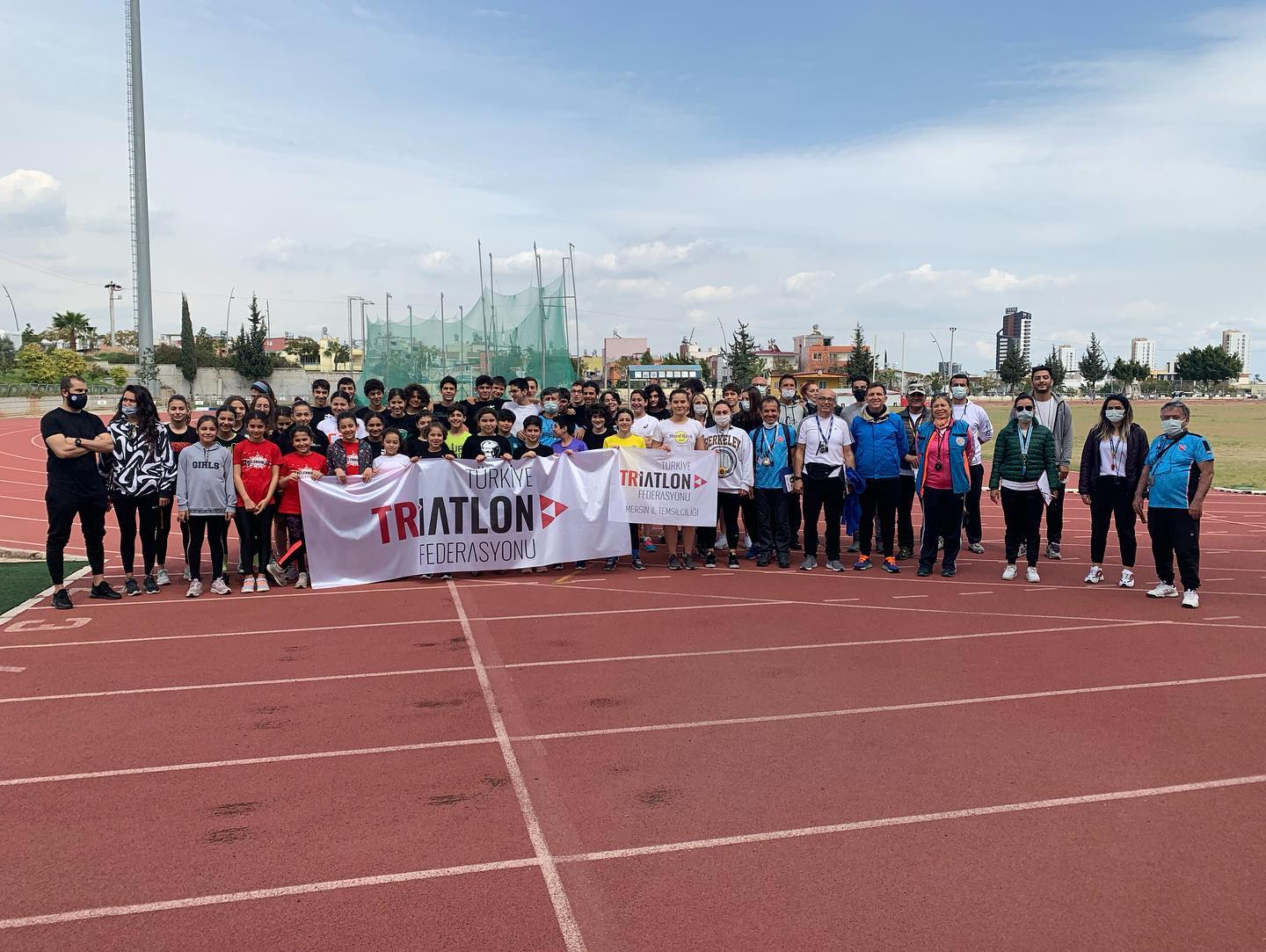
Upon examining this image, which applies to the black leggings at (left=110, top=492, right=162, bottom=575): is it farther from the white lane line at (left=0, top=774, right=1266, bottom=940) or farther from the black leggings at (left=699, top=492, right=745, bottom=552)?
the white lane line at (left=0, top=774, right=1266, bottom=940)

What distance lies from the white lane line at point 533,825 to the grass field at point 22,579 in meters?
4.67

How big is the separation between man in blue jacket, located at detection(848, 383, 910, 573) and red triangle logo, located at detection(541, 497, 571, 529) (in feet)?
10.3

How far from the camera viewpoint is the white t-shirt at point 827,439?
9.50 metres

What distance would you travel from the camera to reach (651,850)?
3.72 meters

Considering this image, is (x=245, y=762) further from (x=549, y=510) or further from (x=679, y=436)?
(x=679, y=436)

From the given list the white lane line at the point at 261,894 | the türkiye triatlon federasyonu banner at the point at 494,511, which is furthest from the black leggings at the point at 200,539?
the white lane line at the point at 261,894

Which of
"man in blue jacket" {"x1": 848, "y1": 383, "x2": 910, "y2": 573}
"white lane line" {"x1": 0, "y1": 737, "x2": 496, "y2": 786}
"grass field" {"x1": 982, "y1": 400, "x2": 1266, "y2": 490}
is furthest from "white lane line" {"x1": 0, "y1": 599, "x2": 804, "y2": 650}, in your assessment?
"grass field" {"x1": 982, "y1": 400, "x2": 1266, "y2": 490}

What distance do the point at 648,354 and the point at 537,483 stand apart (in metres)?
112

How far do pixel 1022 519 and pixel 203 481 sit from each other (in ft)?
25.7

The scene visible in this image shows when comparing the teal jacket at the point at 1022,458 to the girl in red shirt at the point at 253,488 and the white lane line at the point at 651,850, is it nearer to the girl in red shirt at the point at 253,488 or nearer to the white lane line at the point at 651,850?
the white lane line at the point at 651,850

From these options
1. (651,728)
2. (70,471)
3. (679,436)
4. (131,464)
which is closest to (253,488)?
(131,464)

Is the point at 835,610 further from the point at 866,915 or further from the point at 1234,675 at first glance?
the point at 866,915

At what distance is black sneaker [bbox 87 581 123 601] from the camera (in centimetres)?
823

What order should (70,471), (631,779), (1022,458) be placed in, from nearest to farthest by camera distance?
1. (631,779)
2. (70,471)
3. (1022,458)
